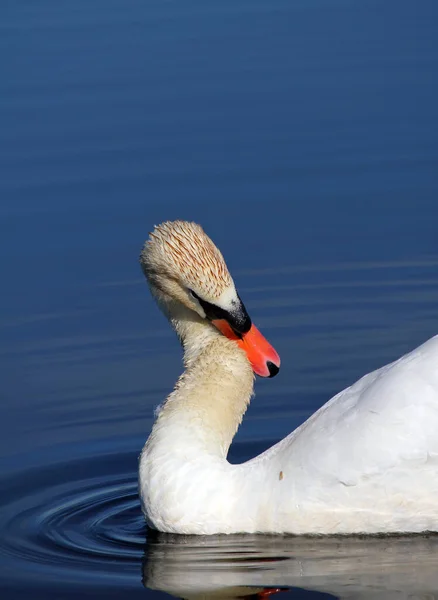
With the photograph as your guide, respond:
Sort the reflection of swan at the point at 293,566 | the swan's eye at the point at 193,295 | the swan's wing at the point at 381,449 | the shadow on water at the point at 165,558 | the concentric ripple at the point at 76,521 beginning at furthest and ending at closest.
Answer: the swan's eye at the point at 193,295 → the concentric ripple at the point at 76,521 → the swan's wing at the point at 381,449 → the shadow on water at the point at 165,558 → the reflection of swan at the point at 293,566

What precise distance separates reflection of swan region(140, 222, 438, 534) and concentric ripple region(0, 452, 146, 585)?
0.31 m

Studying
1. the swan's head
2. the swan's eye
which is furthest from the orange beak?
the swan's eye

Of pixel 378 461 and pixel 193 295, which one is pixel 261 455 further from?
pixel 193 295

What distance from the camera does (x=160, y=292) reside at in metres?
7.91

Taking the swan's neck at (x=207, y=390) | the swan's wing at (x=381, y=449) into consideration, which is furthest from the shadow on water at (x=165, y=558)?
the swan's neck at (x=207, y=390)

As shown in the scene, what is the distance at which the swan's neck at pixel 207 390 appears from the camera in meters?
7.61

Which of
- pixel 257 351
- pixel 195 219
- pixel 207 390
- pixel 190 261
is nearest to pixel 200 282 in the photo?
pixel 190 261

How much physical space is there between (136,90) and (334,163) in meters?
3.01

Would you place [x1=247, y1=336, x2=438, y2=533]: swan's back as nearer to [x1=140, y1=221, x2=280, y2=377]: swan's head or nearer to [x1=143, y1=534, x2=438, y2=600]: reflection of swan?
[x1=143, y1=534, x2=438, y2=600]: reflection of swan

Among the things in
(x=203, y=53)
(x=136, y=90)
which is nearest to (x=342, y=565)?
(x=136, y=90)

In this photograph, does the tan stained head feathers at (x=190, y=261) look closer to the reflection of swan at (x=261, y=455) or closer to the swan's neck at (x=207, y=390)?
the reflection of swan at (x=261, y=455)

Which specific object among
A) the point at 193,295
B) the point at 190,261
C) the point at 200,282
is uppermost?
the point at 190,261

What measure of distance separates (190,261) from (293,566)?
5.91 ft

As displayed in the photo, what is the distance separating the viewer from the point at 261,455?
7383mm
